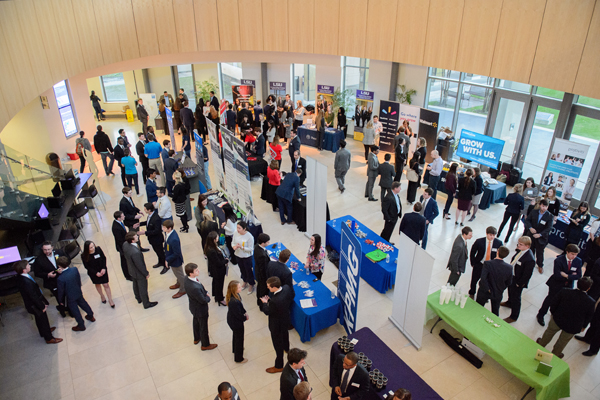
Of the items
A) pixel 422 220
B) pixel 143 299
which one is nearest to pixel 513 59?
pixel 422 220

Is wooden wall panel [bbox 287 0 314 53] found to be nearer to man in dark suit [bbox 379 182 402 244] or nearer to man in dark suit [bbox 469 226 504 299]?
man in dark suit [bbox 379 182 402 244]

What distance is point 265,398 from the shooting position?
5.48 meters

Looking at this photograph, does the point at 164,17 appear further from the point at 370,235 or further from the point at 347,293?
the point at 347,293

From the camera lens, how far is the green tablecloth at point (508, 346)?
5098mm

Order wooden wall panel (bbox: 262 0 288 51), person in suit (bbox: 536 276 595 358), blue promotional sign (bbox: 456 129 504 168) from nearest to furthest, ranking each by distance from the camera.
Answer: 1. person in suit (bbox: 536 276 595 358)
2. blue promotional sign (bbox: 456 129 504 168)
3. wooden wall panel (bbox: 262 0 288 51)

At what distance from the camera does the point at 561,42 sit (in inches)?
269

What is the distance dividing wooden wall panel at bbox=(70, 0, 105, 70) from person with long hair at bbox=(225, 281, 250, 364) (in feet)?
27.8

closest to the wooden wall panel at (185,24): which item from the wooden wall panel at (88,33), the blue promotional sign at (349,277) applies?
the wooden wall panel at (88,33)

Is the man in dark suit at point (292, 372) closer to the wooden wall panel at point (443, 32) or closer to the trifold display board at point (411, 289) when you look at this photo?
the trifold display board at point (411, 289)

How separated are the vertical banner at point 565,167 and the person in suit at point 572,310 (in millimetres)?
4600

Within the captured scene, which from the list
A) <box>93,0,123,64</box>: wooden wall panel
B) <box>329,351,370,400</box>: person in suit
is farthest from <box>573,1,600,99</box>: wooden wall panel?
<box>93,0,123,64</box>: wooden wall panel

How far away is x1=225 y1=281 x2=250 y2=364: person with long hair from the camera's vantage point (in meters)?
5.26

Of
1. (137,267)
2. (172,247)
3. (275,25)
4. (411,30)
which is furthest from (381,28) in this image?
(137,267)

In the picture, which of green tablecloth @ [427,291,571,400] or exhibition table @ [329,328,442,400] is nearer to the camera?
exhibition table @ [329,328,442,400]
